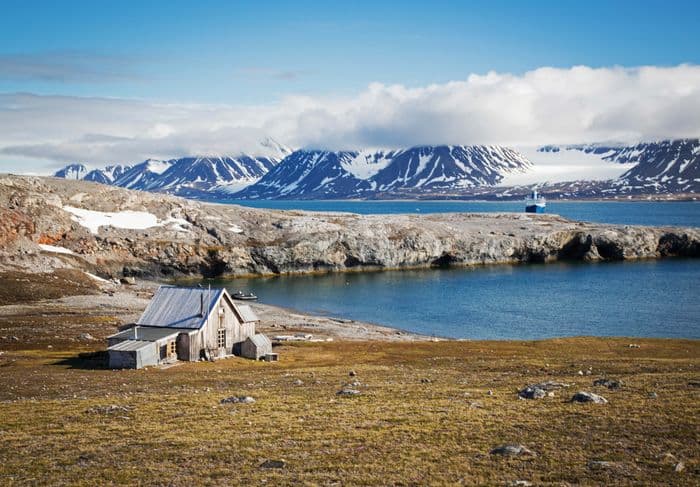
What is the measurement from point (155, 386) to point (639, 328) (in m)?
55.1

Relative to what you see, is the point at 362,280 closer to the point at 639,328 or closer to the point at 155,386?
the point at 639,328

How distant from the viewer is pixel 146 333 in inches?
1906

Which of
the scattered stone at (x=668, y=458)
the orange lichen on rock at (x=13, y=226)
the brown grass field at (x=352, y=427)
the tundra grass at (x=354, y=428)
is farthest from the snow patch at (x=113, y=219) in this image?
the scattered stone at (x=668, y=458)

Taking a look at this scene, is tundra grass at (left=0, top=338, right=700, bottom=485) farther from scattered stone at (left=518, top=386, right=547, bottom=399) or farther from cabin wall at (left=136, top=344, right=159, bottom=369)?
cabin wall at (left=136, top=344, right=159, bottom=369)

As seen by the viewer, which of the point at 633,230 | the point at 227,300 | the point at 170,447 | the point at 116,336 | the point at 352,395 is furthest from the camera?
the point at 633,230

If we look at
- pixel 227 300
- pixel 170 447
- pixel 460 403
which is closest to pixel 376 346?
pixel 227 300

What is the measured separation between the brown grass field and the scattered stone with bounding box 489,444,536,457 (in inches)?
10.7

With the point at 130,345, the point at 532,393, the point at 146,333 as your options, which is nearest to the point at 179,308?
the point at 146,333

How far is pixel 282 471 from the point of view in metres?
19.6

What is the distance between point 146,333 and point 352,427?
28.3 m

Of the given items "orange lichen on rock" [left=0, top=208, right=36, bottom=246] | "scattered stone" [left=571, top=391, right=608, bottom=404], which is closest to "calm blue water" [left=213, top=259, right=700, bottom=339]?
"orange lichen on rock" [left=0, top=208, right=36, bottom=246]

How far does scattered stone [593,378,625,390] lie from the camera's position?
30.0m

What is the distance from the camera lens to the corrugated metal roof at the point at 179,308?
49125mm

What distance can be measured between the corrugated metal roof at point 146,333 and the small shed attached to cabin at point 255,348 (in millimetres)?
5613
